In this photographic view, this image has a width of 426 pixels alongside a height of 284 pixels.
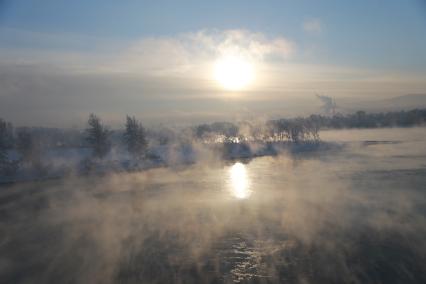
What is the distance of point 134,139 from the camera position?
4966cm

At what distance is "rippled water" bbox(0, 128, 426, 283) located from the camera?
11.5 metres

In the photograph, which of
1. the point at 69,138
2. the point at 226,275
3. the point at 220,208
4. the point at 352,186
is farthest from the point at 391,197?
the point at 69,138

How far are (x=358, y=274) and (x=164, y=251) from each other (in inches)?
268

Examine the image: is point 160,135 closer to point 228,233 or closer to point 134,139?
point 134,139

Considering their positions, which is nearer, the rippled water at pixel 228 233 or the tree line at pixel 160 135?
the rippled water at pixel 228 233

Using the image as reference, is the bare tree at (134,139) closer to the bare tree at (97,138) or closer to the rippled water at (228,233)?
the bare tree at (97,138)

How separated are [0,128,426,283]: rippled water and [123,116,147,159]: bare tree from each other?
2003 centimetres

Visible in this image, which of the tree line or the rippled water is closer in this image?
the rippled water

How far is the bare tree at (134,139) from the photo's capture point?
162 ft

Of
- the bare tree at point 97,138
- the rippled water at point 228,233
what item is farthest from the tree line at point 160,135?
the rippled water at point 228,233

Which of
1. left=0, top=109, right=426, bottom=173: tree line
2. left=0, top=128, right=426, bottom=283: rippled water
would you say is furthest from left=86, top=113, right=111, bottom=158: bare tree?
left=0, top=128, right=426, bottom=283: rippled water

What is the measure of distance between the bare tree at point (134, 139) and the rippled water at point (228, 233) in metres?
20.0

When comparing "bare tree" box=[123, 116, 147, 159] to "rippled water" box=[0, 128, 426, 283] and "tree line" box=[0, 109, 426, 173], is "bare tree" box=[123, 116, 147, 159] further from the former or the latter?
"rippled water" box=[0, 128, 426, 283]

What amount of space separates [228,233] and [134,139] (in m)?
36.4
